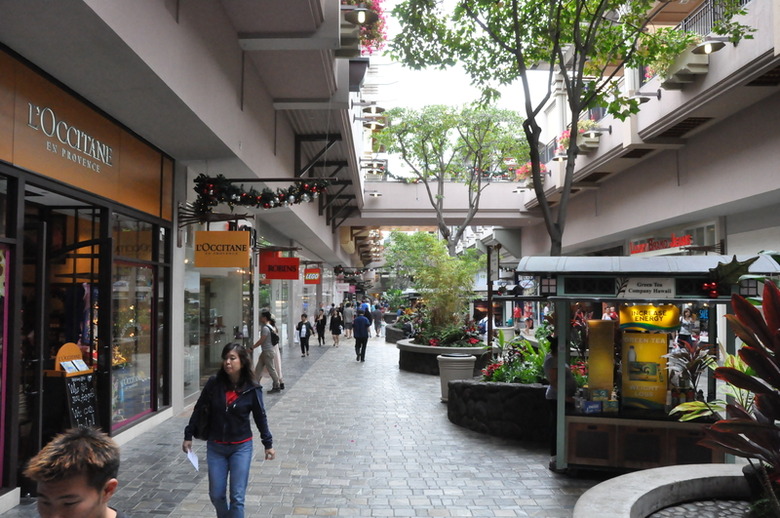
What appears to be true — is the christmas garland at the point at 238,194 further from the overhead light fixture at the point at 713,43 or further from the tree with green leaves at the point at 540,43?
the overhead light fixture at the point at 713,43

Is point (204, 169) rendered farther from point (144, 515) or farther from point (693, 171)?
point (693, 171)

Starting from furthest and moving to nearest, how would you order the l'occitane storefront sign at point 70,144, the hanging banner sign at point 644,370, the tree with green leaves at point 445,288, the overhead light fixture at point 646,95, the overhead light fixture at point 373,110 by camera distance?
1. the tree with green leaves at point 445,288
2. the overhead light fixture at point 373,110
3. the overhead light fixture at point 646,95
4. the hanging banner sign at point 644,370
5. the l'occitane storefront sign at point 70,144

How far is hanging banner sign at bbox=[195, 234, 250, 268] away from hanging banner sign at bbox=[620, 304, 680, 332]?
5818 millimetres

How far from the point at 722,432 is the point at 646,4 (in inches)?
314

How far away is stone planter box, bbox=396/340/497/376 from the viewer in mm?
15992

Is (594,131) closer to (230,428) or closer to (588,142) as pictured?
(588,142)

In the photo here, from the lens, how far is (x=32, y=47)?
5617mm

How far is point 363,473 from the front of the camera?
7246mm

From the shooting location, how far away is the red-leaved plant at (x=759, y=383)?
3.61 metres

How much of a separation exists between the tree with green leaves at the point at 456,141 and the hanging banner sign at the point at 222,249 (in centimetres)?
1528

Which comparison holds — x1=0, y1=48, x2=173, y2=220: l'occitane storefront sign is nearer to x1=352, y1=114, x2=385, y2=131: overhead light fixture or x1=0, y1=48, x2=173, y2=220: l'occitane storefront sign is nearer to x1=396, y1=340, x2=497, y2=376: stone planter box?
x1=396, y1=340, x2=497, y2=376: stone planter box

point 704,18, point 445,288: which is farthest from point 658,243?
point 704,18

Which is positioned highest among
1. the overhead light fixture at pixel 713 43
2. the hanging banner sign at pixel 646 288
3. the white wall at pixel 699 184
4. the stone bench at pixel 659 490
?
the overhead light fixture at pixel 713 43

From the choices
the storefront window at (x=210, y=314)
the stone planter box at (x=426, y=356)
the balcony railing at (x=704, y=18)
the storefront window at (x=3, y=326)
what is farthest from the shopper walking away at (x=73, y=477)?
the balcony railing at (x=704, y=18)
